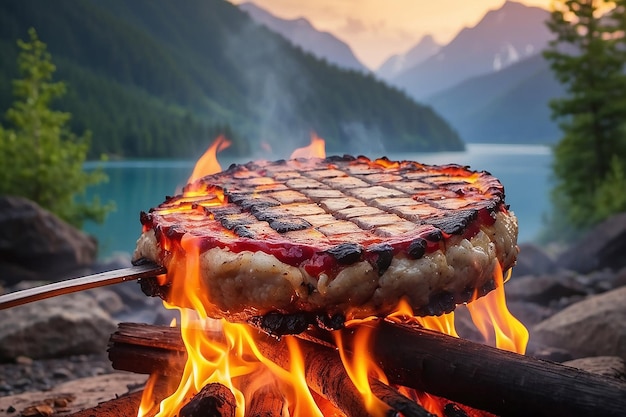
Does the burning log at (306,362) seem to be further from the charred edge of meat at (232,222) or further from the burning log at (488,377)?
the charred edge of meat at (232,222)

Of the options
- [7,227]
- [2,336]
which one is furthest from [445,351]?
[7,227]

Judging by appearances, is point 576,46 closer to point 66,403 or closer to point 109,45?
point 66,403

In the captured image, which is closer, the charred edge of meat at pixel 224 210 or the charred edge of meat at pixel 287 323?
the charred edge of meat at pixel 287 323

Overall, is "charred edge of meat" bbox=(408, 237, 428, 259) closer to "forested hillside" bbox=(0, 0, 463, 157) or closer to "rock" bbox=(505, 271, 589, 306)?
"rock" bbox=(505, 271, 589, 306)

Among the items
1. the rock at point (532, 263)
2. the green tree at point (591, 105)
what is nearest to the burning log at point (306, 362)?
the rock at point (532, 263)

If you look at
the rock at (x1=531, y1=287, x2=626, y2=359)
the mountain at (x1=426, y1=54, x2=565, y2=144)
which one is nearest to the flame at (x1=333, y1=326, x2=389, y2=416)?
the rock at (x1=531, y1=287, x2=626, y2=359)

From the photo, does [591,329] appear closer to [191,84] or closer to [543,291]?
[543,291]

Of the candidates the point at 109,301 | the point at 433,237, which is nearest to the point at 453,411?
the point at 433,237
